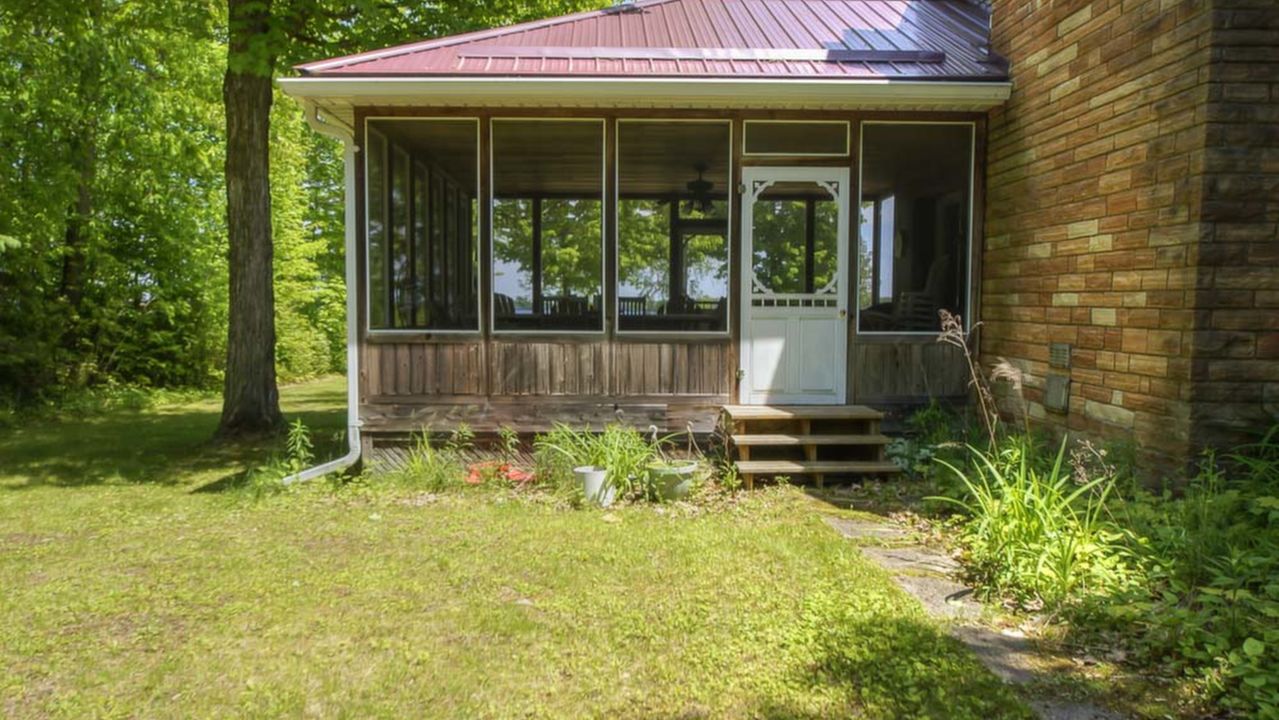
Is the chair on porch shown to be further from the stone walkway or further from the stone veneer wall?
the stone veneer wall

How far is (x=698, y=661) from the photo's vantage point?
9.05ft

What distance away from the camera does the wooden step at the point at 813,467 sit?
5418 millimetres

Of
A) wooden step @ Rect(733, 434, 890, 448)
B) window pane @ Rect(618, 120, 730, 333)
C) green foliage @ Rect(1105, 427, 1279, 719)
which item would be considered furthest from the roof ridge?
green foliage @ Rect(1105, 427, 1279, 719)

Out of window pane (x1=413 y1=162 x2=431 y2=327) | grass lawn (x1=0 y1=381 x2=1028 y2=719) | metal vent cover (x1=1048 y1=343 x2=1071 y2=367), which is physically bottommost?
grass lawn (x1=0 y1=381 x2=1028 y2=719)

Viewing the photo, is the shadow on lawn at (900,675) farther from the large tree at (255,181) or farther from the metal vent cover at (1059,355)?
the large tree at (255,181)

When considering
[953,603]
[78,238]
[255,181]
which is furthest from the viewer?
[78,238]

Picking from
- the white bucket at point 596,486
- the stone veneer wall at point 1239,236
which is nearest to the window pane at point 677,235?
the white bucket at point 596,486

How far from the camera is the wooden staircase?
548cm

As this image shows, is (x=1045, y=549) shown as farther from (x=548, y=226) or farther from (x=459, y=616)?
(x=548, y=226)

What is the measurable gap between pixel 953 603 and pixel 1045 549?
51 cm

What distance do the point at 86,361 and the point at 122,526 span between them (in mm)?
8012

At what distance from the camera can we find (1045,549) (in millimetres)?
3381

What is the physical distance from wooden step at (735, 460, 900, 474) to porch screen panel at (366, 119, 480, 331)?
98.1 inches

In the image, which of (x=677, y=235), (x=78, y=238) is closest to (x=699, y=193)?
(x=677, y=235)
